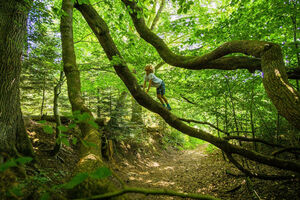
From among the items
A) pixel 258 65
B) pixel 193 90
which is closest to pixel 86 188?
pixel 258 65

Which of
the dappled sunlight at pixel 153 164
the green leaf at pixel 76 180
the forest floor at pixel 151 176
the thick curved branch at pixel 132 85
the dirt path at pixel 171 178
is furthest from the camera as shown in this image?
the dappled sunlight at pixel 153 164

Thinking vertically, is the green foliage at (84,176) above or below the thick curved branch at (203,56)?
below

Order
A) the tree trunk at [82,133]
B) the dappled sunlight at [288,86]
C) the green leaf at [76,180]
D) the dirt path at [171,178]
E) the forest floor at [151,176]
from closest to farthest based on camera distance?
1. the green leaf at [76,180]
2. the tree trunk at [82,133]
3. the dappled sunlight at [288,86]
4. the forest floor at [151,176]
5. the dirt path at [171,178]

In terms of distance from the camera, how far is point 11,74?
129 inches

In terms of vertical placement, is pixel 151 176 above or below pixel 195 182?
below

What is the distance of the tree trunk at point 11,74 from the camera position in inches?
121

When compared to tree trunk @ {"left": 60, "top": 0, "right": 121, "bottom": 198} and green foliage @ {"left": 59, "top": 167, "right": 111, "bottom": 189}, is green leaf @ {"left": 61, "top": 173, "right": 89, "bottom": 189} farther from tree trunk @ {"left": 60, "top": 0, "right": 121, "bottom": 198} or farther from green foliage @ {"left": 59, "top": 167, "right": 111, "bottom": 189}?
tree trunk @ {"left": 60, "top": 0, "right": 121, "bottom": 198}

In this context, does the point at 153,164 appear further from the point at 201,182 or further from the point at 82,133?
the point at 82,133

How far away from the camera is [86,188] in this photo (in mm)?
1462

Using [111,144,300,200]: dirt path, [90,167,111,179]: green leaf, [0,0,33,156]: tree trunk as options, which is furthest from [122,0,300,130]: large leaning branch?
[0,0,33,156]: tree trunk

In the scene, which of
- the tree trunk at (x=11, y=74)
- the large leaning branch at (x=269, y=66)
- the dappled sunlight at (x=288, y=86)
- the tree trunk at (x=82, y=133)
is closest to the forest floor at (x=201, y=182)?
the tree trunk at (x=82, y=133)

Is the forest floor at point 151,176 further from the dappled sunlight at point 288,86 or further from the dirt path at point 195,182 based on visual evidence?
the dappled sunlight at point 288,86

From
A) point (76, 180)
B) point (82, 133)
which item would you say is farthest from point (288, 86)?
point (82, 133)

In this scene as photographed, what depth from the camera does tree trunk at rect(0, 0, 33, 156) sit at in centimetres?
308
